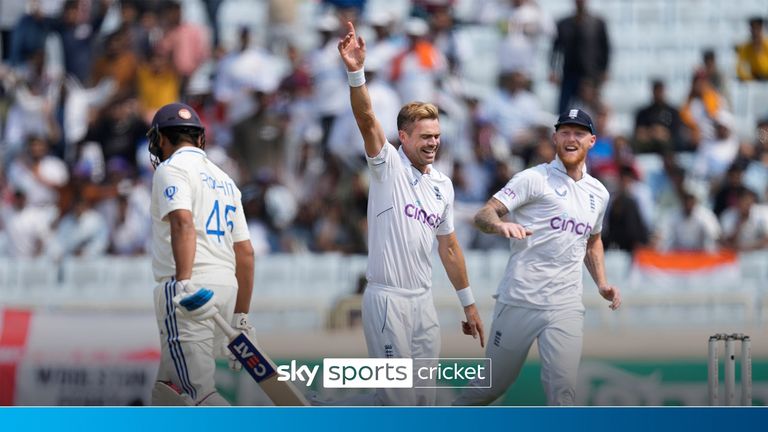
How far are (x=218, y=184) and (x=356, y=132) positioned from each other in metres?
4.37

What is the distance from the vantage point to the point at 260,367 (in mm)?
5402

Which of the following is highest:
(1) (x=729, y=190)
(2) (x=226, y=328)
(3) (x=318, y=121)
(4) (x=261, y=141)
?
(3) (x=318, y=121)

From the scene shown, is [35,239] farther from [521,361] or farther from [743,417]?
[743,417]

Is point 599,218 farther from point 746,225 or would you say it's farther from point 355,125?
point 355,125

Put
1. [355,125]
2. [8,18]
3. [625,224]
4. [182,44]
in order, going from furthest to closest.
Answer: [8,18] → [182,44] → [355,125] → [625,224]

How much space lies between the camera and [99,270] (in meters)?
9.15

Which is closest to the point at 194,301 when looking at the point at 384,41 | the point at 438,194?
the point at 438,194

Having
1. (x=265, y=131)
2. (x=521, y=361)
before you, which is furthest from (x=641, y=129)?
(x=521, y=361)

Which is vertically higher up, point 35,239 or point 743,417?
point 35,239

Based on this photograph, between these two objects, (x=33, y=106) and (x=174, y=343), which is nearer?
(x=174, y=343)

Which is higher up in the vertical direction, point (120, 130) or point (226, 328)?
point (120, 130)

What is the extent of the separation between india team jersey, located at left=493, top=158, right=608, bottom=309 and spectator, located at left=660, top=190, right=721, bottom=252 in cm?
314

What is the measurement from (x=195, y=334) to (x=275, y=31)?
19.5ft

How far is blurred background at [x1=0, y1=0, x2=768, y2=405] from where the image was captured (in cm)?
877
